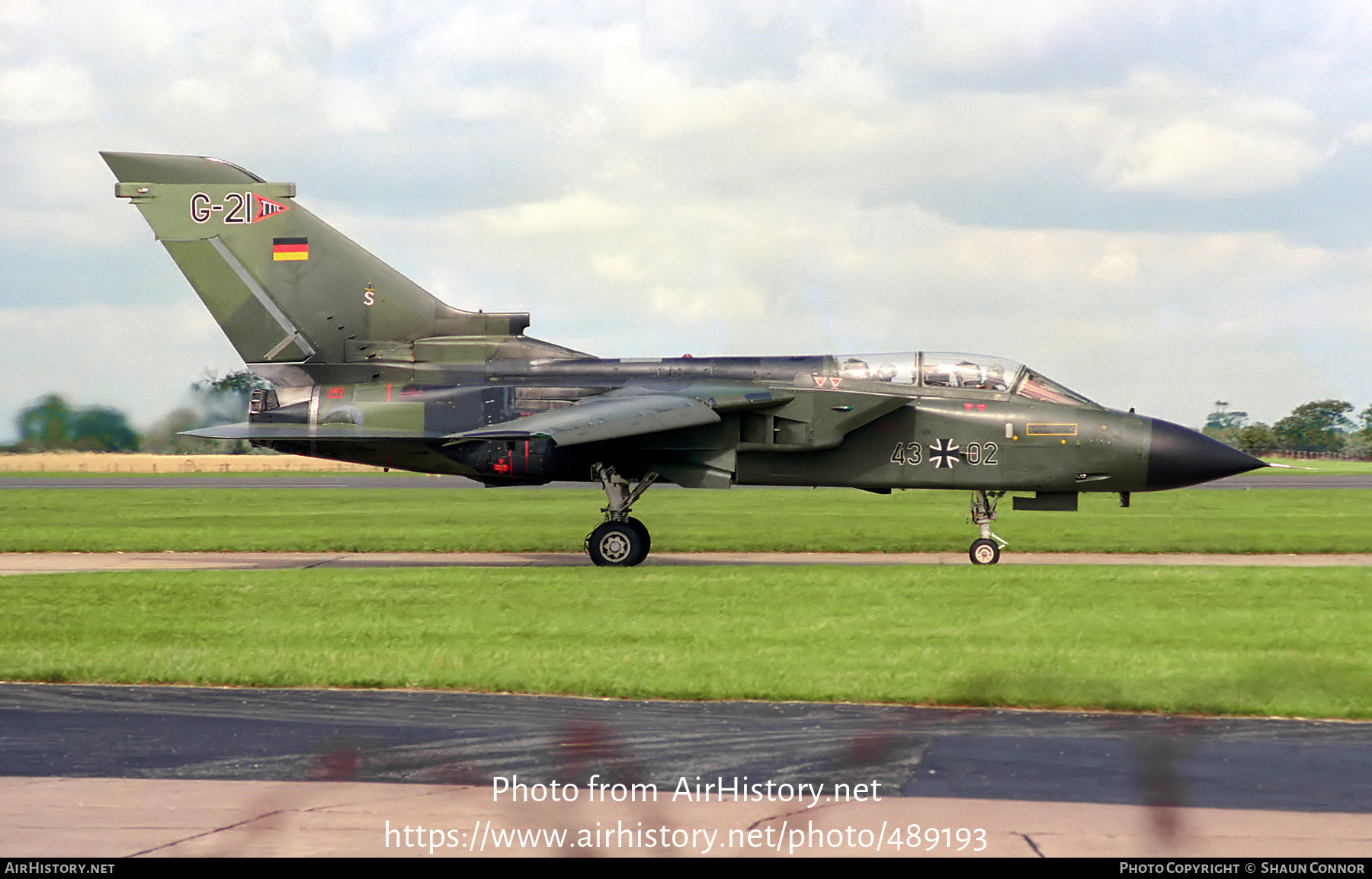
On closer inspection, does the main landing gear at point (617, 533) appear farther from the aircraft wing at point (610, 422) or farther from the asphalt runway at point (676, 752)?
the asphalt runway at point (676, 752)

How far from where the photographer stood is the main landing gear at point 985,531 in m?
20.3

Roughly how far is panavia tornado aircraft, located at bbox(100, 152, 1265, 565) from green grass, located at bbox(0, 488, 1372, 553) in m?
3.31

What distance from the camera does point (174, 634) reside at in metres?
12.8

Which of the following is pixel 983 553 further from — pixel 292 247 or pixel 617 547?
pixel 292 247

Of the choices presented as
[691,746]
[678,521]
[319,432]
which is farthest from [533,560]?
[691,746]

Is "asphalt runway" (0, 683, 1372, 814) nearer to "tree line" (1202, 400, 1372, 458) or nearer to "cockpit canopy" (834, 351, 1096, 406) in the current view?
"cockpit canopy" (834, 351, 1096, 406)

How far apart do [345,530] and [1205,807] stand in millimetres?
22980

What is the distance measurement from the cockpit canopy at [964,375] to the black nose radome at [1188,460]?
1.22 meters

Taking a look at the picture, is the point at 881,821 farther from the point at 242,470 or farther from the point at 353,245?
the point at 242,470

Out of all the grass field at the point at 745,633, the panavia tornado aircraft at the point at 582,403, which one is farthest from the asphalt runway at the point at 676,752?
the panavia tornado aircraft at the point at 582,403

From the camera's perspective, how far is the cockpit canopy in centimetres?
2056

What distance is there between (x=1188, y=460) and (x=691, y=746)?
14.1 m

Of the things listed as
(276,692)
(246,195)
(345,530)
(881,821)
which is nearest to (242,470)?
(345,530)
